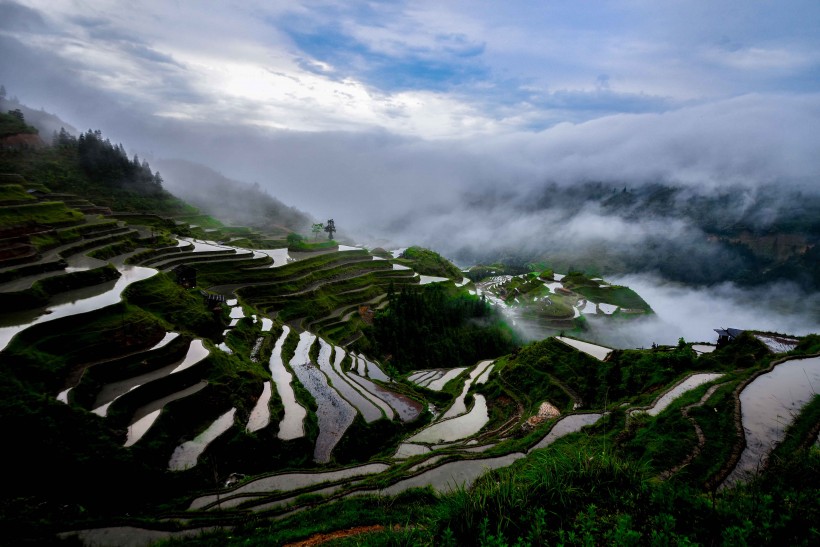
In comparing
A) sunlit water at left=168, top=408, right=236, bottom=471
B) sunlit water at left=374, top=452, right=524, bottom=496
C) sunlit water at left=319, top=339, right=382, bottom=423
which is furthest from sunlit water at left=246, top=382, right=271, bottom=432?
sunlit water at left=374, top=452, right=524, bottom=496

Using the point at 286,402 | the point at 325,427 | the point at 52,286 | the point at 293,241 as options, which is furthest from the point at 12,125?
the point at 325,427

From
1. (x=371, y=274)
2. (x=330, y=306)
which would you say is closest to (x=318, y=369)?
(x=330, y=306)

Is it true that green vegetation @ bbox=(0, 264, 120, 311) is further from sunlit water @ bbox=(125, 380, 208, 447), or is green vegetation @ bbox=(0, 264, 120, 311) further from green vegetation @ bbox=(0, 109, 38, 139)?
green vegetation @ bbox=(0, 109, 38, 139)

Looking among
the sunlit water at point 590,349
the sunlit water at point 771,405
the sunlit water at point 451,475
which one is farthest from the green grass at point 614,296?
the sunlit water at point 451,475

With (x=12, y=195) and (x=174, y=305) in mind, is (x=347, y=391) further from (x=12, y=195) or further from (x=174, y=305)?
(x=12, y=195)

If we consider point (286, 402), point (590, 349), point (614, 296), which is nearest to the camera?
point (286, 402)

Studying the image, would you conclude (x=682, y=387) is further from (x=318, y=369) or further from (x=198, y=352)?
(x=198, y=352)

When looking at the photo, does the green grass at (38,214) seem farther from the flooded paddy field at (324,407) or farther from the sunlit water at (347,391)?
the sunlit water at (347,391)

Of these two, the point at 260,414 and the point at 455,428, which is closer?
the point at 260,414
